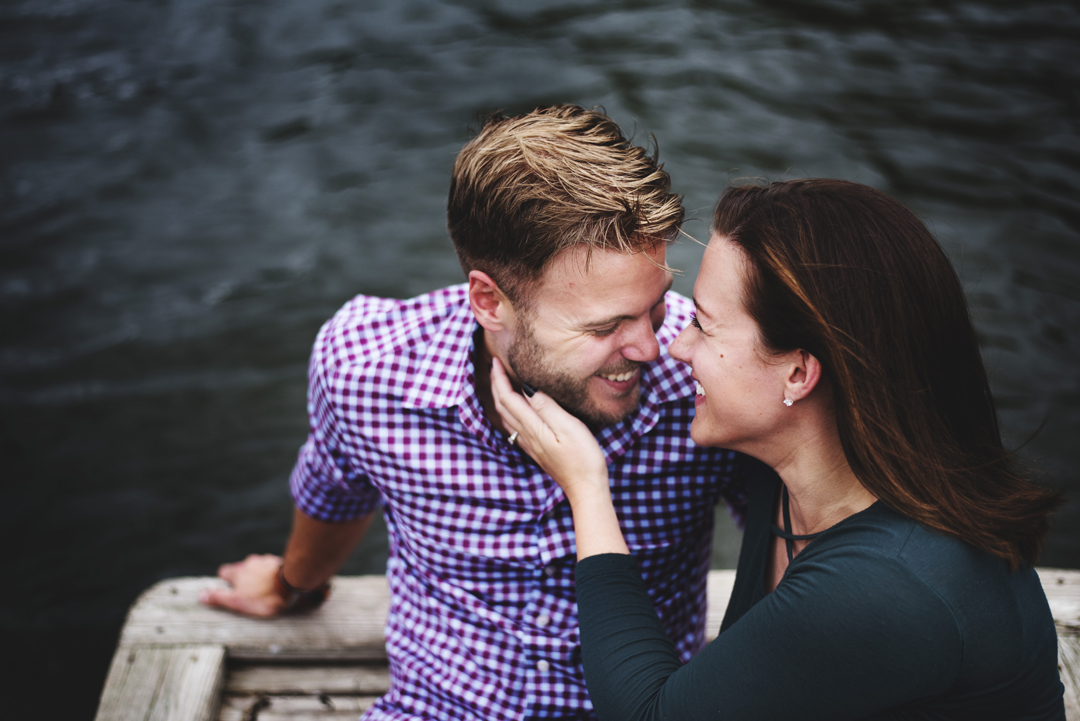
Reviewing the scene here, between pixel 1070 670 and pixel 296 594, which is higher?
pixel 1070 670

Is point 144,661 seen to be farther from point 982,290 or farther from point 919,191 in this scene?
point 919,191

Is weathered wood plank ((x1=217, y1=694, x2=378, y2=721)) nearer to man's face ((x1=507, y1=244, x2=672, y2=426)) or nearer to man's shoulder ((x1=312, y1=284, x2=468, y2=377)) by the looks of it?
man's shoulder ((x1=312, y1=284, x2=468, y2=377))

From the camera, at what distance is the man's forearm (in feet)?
8.26

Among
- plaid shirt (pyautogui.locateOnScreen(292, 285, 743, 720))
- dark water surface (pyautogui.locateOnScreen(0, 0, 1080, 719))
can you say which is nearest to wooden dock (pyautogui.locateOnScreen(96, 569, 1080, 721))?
plaid shirt (pyautogui.locateOnScreen(292, 285, 743, 720))

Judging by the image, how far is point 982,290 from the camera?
5.30 metres

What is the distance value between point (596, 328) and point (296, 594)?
1381 mm

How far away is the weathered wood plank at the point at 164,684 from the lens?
7.75 feet

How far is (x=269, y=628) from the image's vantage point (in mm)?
2631

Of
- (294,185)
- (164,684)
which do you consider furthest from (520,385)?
(294,185)

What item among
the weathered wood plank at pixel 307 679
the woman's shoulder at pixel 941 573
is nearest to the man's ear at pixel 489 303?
the woman's shoulder at pixel 941 573

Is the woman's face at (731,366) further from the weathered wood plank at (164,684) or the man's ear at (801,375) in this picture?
the weathered wood plank at (164,684)

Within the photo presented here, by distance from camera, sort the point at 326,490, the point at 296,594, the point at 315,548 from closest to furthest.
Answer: the point at 326,490
the point at 315,548
the point at 296,594

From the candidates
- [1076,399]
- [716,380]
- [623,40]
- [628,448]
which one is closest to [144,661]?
[628,448]

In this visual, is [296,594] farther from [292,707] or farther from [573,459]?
[573,459]
